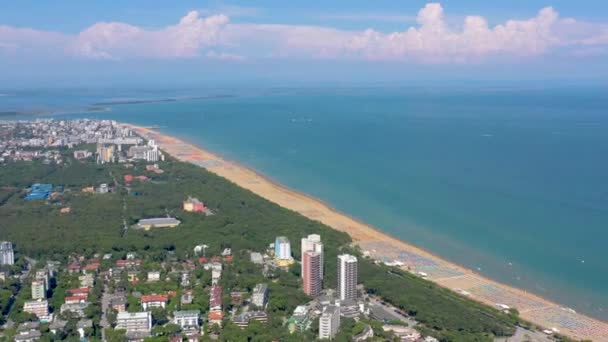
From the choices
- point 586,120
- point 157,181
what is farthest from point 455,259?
point 586,120

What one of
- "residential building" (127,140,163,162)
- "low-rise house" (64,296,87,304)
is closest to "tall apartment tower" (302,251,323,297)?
"low-rise house" (64,296,87,304)

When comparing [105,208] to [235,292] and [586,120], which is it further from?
[586,120]

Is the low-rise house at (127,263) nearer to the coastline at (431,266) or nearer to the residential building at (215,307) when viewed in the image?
the residential building at (215,307)

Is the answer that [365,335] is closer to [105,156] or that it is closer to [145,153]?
[145,153]

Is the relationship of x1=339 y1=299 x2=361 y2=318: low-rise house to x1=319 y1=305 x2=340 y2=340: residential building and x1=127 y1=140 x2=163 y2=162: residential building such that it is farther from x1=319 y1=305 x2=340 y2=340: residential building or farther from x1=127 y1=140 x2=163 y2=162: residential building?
x1=127 y1=140 x2=163 y2=162: residential building

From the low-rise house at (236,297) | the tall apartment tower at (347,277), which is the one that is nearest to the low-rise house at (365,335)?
the tall apartment tower at (347,277)

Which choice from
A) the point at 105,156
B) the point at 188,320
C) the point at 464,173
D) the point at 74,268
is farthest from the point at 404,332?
the point at 105,156
